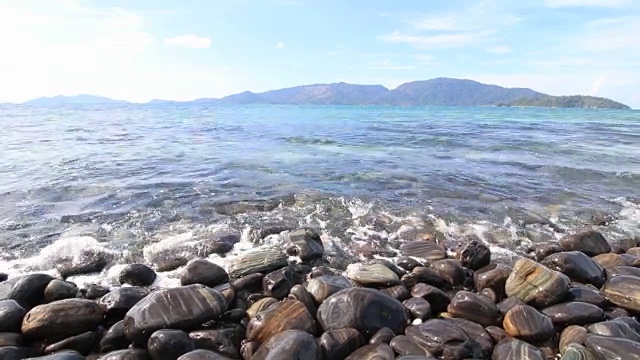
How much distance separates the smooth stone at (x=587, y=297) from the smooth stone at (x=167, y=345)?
4.65 m

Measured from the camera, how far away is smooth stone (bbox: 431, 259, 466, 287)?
6.32m

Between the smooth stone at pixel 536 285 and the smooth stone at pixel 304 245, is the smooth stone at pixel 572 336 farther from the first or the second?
the smooth stone at pixel 304 245

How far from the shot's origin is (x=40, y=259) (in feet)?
23.1

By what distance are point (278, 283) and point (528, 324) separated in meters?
3.09

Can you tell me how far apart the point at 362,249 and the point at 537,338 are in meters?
3.40

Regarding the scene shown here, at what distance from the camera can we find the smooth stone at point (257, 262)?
20.9 ft

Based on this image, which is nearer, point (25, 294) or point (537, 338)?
point (537, 338)

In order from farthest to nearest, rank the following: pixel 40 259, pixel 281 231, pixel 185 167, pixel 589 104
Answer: pixel 589 104
pixel 185 167
pixel 281 231
pixel 40 259

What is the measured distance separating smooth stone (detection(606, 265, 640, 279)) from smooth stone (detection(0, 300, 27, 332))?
769cm

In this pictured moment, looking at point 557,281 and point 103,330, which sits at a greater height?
point 557,281

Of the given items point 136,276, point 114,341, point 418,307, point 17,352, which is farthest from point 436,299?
point 17,352

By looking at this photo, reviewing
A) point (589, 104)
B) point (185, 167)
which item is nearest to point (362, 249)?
point (185, 167)

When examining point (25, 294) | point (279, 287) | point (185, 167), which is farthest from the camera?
point (185, 167)

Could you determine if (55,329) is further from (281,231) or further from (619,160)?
(619,160)
